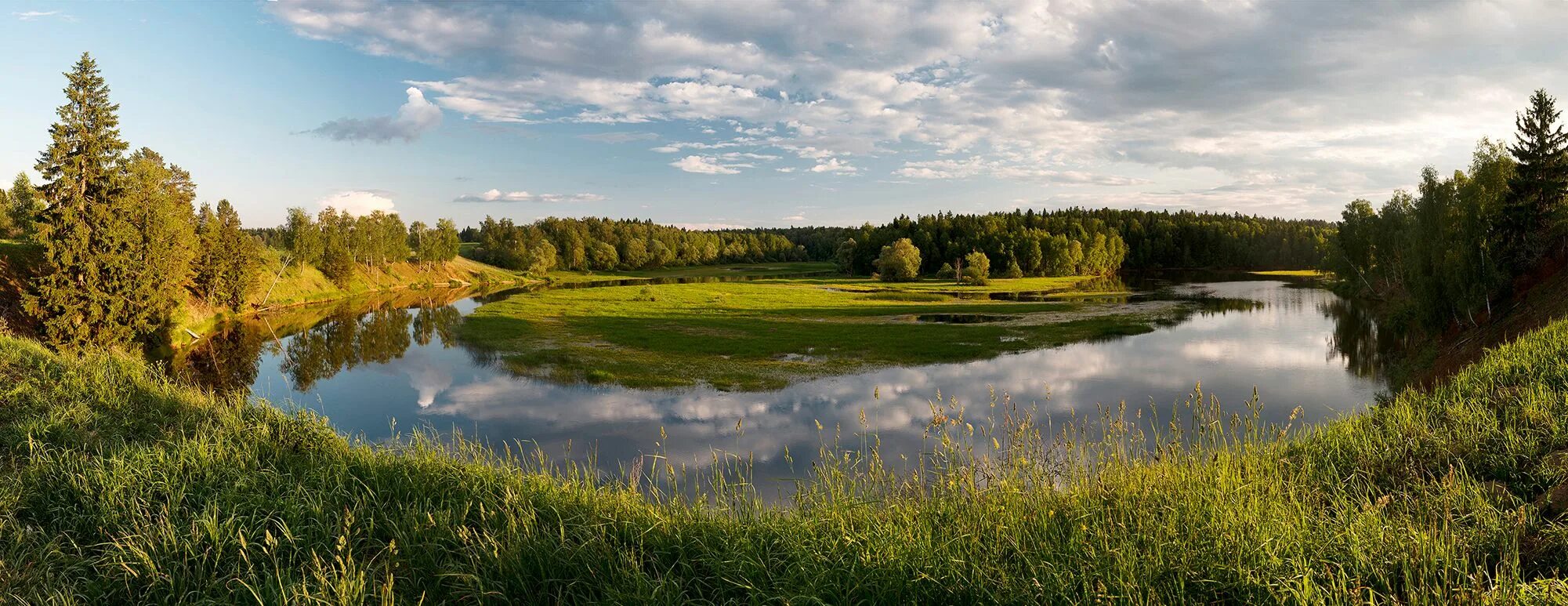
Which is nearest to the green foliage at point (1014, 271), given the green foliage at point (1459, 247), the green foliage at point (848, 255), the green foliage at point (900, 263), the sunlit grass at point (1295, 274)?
the green foliage at point (900, 263)

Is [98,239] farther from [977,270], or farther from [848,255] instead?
[848,255]

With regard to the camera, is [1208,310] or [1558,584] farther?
[1208,310]

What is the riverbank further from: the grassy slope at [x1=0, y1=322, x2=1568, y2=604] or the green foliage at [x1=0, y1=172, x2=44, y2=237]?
the grassy slope at [x1=0, y1=322, x2=1568, y2=604]

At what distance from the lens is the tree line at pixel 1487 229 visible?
31.2 meters

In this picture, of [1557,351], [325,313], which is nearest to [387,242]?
[325,313]

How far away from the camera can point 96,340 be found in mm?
31734

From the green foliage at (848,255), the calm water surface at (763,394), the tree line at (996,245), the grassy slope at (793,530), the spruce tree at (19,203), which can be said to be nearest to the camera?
the grassy slope at (793,530)

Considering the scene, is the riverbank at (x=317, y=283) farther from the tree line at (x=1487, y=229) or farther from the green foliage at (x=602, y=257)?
the tree line at (x=1487, y=229)

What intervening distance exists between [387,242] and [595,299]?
48.4 meters

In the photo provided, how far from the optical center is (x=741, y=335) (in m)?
39.4

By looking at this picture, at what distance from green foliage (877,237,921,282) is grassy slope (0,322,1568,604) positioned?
94.5m

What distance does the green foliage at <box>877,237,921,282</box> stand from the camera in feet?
342

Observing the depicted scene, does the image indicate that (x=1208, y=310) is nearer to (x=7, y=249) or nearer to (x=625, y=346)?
(x=625, y=346)

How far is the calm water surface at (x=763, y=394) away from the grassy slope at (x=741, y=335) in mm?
1967
